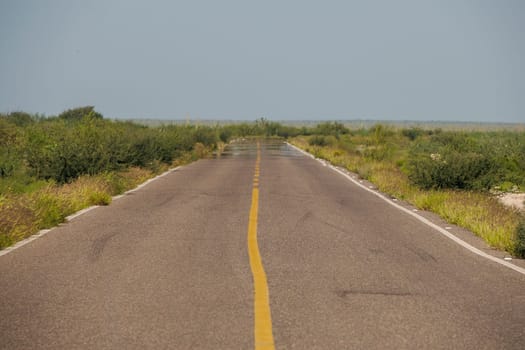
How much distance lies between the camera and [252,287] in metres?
7.39

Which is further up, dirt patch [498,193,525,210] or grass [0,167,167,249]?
grass [0,167,167,249]

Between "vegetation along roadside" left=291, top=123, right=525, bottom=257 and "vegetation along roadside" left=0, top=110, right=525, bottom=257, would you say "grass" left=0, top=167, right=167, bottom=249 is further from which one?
"vegetation along roadside" left=291, top=123, right=525, bottom=257

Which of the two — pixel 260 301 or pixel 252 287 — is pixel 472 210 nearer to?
pixel 252 287

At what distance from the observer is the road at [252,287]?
224 inches

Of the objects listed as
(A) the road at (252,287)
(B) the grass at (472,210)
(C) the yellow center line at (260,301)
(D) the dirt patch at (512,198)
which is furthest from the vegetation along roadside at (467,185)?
(C) the yellow center line at (260,301)

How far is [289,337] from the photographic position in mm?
5625

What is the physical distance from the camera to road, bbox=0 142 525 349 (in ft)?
18.7

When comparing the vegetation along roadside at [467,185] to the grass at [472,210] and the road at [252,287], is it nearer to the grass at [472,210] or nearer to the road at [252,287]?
the grass at [472,210]

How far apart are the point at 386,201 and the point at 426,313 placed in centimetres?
1094

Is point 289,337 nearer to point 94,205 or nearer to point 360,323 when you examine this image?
point 360,323

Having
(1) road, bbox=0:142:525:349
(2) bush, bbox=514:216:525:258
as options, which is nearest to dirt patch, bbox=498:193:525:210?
Result: (1) road, bbox=0:142:525:349

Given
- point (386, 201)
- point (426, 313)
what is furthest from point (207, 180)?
point (426, 313)

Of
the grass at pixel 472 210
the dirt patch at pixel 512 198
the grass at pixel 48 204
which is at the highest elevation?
the grass at pixel 48 204

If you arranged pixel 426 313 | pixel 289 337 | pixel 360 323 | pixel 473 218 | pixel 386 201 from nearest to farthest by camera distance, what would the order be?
pixel 289 337
pixel 360 323
pixel 426 313
pixel 473 218
pixel 386 201
